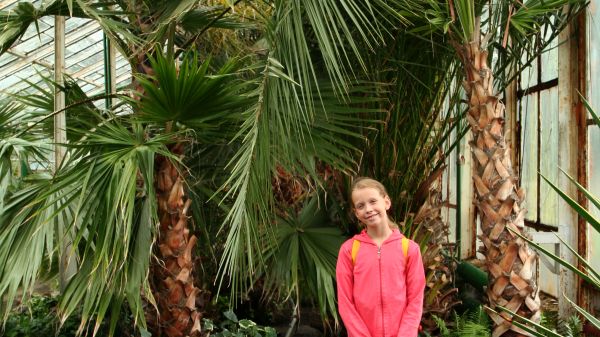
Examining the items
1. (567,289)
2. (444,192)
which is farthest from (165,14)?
(444,192)

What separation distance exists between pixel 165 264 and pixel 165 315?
272mm

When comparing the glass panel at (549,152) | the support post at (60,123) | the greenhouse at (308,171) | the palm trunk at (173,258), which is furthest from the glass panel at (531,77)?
the support post at (60,123)

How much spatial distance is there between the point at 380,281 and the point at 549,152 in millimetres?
2229

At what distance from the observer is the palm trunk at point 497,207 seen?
314 centimetres

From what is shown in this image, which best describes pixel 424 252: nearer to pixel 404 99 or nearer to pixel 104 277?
pixel 404 99

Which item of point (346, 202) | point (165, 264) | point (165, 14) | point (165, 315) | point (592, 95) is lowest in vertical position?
point (165, 315)

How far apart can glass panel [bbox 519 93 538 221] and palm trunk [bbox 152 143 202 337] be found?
2.39m

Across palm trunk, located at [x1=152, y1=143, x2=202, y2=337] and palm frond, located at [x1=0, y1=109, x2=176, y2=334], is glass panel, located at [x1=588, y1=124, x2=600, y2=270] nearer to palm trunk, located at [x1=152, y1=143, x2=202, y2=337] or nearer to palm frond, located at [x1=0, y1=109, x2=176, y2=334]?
palm trunk, located at [x1=152, y1=143, x2=202, y2=337]

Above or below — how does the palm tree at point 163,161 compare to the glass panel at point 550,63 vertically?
below

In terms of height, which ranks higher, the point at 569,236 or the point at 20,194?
the point at 20,194

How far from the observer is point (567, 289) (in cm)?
380

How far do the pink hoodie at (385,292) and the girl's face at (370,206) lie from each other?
89 millimetres

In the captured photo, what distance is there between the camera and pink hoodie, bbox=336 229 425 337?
254cm

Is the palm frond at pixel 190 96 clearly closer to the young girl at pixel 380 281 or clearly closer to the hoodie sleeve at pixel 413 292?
the young girl at pixel 380 281
